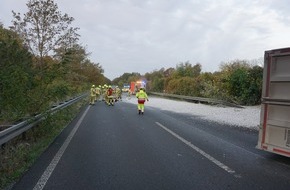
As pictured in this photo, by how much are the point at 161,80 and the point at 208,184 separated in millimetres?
63111

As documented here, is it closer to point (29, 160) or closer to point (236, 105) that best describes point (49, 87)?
point (29, 160)

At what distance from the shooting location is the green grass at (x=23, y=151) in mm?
6616

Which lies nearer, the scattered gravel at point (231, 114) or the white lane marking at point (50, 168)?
the white lane marking at point (50, 168)

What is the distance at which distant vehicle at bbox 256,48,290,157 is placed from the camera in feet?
25.7

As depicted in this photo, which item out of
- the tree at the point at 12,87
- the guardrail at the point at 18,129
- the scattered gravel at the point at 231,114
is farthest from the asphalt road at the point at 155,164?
the scattered gravel at the point at 231,114

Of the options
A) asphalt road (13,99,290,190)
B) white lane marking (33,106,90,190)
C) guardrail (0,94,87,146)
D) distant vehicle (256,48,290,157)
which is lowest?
white lane marking (33,106,90,190)

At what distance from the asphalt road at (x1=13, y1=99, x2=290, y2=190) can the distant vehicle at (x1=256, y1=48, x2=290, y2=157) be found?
0.42m

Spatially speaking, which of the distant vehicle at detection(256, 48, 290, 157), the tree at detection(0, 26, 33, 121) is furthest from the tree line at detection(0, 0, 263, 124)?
the distant vehicle at detection(256, 48, 290, 157)

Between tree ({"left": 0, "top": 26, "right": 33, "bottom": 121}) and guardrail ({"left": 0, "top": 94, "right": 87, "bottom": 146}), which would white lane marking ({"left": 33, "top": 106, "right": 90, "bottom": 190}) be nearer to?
guardrail ({"left": 0, "top": 94, "right": 87, "bottom": 146})

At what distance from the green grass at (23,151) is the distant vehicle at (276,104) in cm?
505

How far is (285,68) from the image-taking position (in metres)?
7.94

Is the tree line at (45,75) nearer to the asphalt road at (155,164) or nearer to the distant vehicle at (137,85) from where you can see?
the asphalt road at (155,164)

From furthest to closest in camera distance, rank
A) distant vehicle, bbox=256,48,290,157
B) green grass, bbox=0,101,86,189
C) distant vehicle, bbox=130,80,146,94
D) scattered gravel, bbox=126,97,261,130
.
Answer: distant vehicle, bbox=130,80,146,94
scattered gravel, bbox=126,97,261,130
distant vehicle, bbox=256,48,290,157
green grass, bbox=0,101,86,189

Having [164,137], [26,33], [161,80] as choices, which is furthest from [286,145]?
[161,80]
